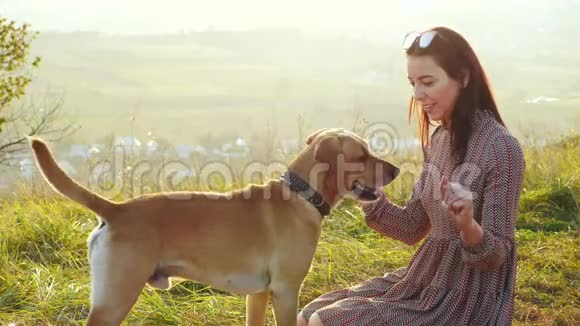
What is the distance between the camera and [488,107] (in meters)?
3.57

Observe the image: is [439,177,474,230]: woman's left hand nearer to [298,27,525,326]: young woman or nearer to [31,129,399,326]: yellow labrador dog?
[298,27,525,326]: young woman

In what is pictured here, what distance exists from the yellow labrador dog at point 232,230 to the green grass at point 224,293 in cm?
95

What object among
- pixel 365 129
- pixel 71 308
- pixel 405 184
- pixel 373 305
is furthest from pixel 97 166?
pixel 373 305

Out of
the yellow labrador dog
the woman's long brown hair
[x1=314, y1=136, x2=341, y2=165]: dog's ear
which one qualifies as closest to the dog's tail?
the yellow labrador dog

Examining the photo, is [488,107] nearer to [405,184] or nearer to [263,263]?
[263,263]

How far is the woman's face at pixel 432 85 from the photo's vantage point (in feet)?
11.4

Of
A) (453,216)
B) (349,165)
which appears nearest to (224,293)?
(349,165)

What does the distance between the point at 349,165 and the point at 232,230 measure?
77 centimetres

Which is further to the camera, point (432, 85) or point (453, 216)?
point (432, 85)

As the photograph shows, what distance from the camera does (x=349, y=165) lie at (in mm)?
3998

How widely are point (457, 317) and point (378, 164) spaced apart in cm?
100

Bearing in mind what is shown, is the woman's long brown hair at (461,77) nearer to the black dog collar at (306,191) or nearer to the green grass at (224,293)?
the black dog collar at (306,191)

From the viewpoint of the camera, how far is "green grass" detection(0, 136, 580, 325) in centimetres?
475

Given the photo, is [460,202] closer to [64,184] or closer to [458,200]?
→ [458,200]
